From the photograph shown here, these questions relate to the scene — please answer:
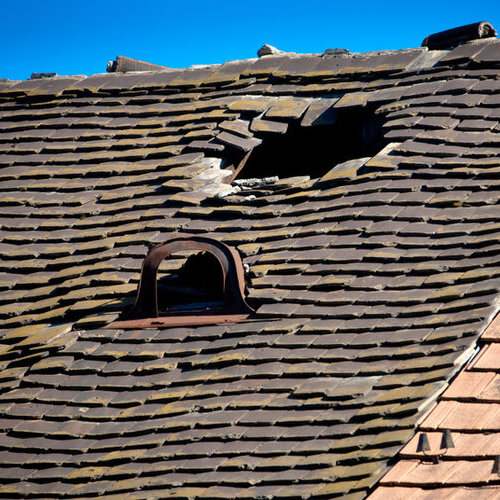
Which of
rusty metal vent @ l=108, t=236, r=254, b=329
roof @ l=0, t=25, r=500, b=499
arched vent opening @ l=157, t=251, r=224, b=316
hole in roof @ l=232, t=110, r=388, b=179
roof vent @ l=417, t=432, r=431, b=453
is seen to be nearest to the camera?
roof vent @ l=417, t=432, r=431, b=453

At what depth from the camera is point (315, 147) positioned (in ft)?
32.4

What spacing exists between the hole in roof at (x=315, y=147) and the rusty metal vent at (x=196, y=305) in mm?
2216

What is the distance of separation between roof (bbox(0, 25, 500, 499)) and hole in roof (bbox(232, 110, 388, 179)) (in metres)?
0.09

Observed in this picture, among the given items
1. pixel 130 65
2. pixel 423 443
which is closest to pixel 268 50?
pixel 130 65

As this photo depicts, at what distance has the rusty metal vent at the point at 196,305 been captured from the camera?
24.1 ft

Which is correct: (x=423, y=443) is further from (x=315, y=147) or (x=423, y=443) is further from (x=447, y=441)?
(x=315, y=147)

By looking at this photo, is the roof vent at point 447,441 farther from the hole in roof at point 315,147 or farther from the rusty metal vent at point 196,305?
the hole in roof at point 315,147

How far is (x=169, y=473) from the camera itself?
6.02 metres

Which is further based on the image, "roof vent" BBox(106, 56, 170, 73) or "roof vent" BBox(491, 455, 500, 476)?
"roof vent" BBox(106, 56, 170, 73)

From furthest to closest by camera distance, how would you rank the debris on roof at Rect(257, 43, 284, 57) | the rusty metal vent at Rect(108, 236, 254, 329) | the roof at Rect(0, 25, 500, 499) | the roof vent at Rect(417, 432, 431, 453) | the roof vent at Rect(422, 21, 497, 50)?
1. the debris on roof at Rect(257, 43, 284, 57)
2. the roof vent at Rect(422, 21, 497, 50)
3. the rusty metal vent at Rect(108, 236, 254, 329)
4. the roof at Rect(0, 25, 500, 499)
5. the roof vent at Rect(417, 432, 431, 453)

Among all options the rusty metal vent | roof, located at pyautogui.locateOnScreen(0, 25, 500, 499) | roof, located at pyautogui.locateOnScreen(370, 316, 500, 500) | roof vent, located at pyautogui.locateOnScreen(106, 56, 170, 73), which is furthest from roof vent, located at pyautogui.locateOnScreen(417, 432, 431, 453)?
roof vent, located at pyautogui.locateOnScreen(106, 56, 170, 73)

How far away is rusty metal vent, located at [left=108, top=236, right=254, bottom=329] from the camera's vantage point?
7.35 m

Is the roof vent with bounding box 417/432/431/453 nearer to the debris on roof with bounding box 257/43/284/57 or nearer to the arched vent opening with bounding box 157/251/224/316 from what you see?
the arched vent opening with bounding box 157/251/224/316

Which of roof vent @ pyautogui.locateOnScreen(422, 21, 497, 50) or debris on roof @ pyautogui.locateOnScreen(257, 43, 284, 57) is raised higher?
debris on roof @ pyautogui.locateOnScreen(257, 43, 284, 57)
